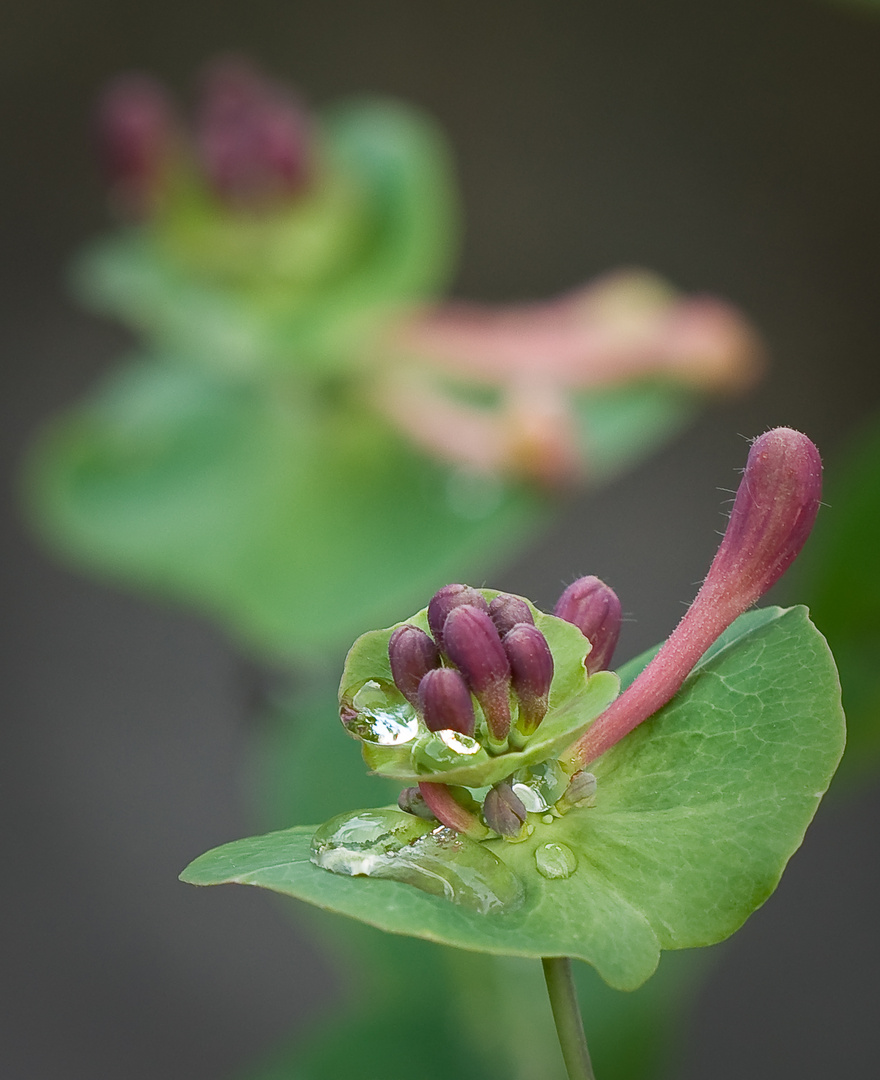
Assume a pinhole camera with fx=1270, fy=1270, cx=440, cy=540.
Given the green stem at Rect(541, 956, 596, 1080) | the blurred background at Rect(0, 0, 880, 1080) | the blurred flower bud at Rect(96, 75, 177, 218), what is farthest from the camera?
the blurred background at Rect(0, 0, 880, 1080)

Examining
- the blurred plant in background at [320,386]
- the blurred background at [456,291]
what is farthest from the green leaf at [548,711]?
the blurred background at [456,291]

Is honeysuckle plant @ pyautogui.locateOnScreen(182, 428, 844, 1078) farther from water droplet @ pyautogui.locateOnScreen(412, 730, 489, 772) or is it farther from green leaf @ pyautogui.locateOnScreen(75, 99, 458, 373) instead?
green leaf @ pyautogui.locateOnScreen(75, 99, 458, 373)

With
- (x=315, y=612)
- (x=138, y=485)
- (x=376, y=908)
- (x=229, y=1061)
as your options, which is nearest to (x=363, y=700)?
(x=376, y=908)

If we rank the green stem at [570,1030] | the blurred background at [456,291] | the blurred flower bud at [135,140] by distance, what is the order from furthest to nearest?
the blurred background at [456,291]
the blurred flower bud at [135,140]
the green stem at [570,1030]

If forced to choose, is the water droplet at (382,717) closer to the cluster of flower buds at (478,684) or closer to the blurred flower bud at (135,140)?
the cluster of flower buds at (478,684)

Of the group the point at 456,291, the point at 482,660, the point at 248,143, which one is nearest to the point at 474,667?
the point at 482,660

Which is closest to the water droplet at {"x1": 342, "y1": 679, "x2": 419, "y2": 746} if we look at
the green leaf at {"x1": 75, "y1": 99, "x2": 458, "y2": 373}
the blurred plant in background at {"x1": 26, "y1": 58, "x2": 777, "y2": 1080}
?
the blurred plant in background at {"x1": 26, "y1": 58, "x2": 777, "y2": 1080}
